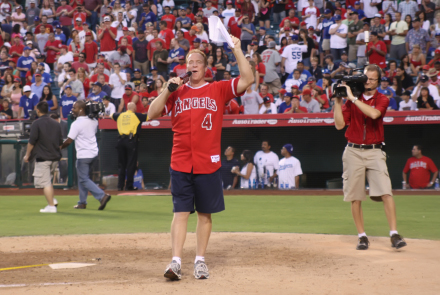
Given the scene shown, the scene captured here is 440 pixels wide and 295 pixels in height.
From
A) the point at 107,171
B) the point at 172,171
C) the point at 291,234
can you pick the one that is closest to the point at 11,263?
the point at 172,171

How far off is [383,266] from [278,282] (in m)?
1.27

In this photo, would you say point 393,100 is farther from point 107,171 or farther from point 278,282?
point 278,282

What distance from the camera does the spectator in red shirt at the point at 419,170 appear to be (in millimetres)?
13586

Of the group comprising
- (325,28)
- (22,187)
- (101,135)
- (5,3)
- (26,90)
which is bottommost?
(22,187)

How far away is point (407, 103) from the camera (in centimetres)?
1469

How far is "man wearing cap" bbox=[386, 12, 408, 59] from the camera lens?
58.4 ft

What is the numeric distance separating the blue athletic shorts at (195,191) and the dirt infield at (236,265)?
65 cm

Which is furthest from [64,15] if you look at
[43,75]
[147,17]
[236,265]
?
[236,265]

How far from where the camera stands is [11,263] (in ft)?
19.7

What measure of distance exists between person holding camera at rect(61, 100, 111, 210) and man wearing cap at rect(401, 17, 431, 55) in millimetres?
11121

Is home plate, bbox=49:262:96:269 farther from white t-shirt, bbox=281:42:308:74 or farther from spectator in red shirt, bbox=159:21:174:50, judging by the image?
spectator in red shirt, bbox=159:21:174:50

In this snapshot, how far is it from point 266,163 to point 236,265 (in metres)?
8.78

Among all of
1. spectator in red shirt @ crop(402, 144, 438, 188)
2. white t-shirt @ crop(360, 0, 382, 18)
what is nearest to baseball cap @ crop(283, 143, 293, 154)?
spectator in red shirt @ crop(402, 144, 438, 188)

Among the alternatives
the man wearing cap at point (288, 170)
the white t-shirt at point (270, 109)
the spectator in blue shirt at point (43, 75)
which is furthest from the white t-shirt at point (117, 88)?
the man wearing cap at point (288, 170)
